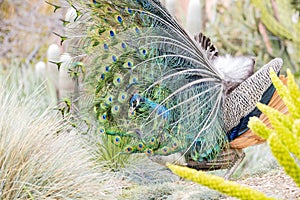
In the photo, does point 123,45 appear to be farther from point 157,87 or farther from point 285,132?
point 285,132

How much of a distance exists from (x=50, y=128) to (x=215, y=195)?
1222 millimetres

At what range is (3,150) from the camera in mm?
3133

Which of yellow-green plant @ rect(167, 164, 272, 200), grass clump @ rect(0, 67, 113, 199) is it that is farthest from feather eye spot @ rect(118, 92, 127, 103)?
yellow-green plant @ rect(167, 164, 272, 200)

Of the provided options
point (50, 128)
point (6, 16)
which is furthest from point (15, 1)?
point (50, 128)

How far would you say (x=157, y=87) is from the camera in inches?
150

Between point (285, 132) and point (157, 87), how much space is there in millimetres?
1806

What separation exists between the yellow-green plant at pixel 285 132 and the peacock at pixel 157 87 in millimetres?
1540

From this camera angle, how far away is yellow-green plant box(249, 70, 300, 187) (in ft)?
6.38

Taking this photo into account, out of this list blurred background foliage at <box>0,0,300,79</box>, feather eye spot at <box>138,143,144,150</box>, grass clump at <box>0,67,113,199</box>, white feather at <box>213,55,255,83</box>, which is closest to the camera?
grass clump at <box>0,67,113,199</box>

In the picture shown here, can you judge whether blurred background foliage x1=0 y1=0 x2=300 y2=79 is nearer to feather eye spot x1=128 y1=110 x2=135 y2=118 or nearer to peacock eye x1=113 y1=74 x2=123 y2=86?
peacock eye x1=113 y1=74 x2=123 y2=86

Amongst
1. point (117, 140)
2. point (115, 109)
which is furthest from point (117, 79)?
point (117, 140)

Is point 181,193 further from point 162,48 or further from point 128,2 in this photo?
point 128,2

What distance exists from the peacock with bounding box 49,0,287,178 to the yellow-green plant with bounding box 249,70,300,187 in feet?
5.05

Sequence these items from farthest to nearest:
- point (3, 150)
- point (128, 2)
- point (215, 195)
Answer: point (128, 2), point (215, 195), point (3, 150)
